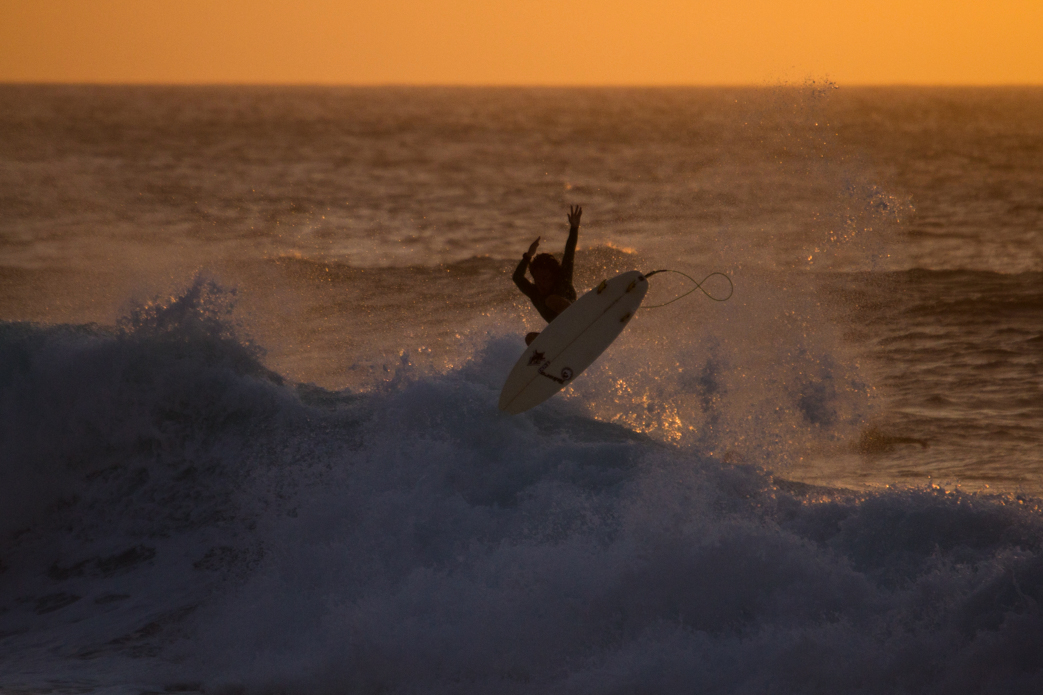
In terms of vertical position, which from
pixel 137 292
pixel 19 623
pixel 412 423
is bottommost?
pixel 19 623

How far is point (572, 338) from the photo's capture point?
27.6 ft

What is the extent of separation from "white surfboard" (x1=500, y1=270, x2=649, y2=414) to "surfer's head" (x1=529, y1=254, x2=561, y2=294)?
0.98 ft

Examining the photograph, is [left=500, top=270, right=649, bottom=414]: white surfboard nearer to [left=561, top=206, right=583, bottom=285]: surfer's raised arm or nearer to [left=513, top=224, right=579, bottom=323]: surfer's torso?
[left=513, top=224, right=579, bottom=323]: surfer's torso

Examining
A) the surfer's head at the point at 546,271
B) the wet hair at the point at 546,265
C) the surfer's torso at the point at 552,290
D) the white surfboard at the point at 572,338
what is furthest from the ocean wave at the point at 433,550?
the wet hair at the point at 546,265

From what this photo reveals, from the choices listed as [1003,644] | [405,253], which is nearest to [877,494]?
[1003,644]

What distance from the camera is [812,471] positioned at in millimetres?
8812

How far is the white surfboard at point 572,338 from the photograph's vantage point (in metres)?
8.38

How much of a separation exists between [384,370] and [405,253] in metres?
11.1

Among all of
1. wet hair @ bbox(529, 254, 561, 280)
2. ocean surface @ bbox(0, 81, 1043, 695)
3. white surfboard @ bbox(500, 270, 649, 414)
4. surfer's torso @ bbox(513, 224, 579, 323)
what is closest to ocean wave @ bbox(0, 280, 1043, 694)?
ocean surface @ bbox(0, 81, 1043, 695)

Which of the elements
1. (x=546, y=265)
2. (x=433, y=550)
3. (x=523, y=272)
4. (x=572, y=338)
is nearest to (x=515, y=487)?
(x=433, y=550)

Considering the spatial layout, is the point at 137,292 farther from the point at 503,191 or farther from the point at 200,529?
the point at 503,191

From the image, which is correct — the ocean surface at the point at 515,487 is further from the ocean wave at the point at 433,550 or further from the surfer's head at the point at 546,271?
the surfer's head at the point at 546,271

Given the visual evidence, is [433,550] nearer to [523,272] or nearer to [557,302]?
[523,272]

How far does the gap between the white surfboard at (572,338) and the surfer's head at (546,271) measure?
0.98 feet
